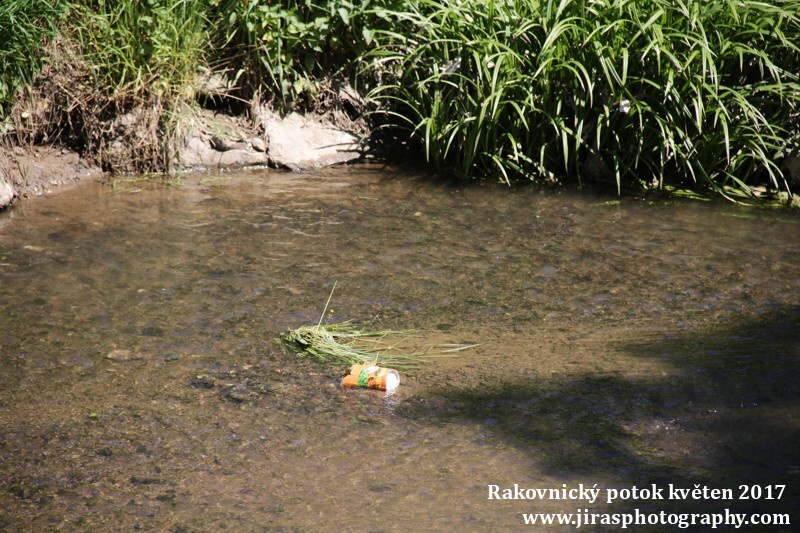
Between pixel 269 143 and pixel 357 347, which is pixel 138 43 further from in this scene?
pixel 357 347

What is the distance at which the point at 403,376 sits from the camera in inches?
113

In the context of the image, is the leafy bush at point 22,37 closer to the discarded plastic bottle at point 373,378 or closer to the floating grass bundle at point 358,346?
the floating grass bundle at point 358,346

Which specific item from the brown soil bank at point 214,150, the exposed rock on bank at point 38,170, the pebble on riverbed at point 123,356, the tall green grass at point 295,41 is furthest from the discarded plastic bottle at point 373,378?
the tall green grass at point 295,41

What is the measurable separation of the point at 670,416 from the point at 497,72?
2.85 metres

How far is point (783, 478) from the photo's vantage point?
7.27ft

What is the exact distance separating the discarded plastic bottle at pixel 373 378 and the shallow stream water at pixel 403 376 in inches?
1.6

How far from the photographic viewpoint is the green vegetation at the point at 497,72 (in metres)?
4.68

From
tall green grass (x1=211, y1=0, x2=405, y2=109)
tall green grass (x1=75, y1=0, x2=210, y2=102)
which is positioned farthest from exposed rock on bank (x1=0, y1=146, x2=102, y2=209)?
tall green grass (x1=211, y1=0, x2=405, y2=109)

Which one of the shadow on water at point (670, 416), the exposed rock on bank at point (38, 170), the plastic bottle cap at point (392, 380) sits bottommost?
the shadow on water at point (670, 416)

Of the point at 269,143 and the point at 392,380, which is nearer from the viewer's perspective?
the point at 392,380

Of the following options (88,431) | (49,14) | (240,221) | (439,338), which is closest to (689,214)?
(439,338)

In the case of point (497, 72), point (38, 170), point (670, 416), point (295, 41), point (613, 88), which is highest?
point (295, 41)

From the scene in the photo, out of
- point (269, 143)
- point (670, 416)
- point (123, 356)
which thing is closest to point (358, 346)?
point (123, 356)

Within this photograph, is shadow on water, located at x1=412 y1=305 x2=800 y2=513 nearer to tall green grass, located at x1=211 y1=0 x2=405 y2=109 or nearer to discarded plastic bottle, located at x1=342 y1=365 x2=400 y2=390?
discarded plastic bottle, located at x1=342 y1=365 x2=400 y2=390
